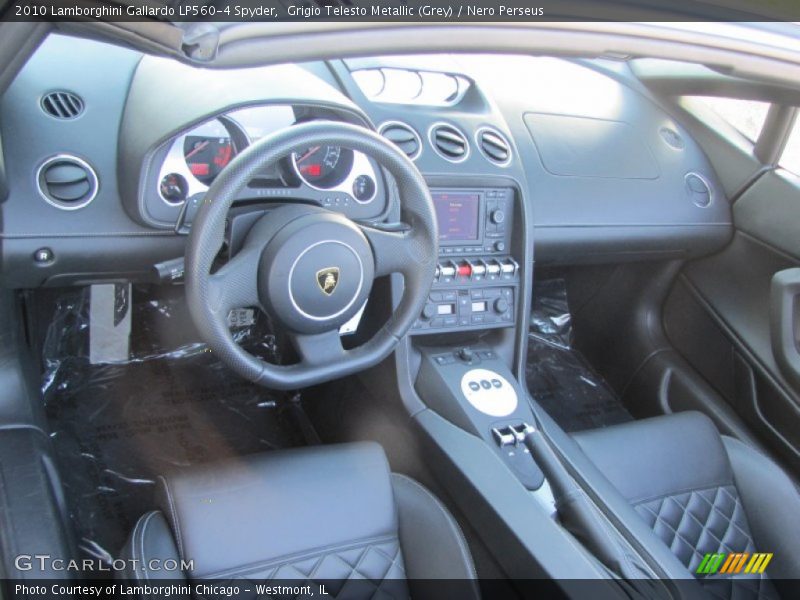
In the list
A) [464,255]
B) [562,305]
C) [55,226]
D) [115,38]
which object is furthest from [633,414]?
[115,38]

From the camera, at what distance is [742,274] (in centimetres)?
256

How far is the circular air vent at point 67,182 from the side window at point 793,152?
203 cm

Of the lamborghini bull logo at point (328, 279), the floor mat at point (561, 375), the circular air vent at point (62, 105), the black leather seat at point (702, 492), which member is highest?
the circular air vent at point (62, 105)

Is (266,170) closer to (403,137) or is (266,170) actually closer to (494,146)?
(403,137)

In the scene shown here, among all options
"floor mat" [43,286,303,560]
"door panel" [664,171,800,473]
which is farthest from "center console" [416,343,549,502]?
"door panel" [664,171,800,473]

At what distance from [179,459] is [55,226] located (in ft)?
2.86

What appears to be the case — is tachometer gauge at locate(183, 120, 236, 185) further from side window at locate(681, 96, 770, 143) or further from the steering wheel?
side window at locate(681, 96, 770, 143)

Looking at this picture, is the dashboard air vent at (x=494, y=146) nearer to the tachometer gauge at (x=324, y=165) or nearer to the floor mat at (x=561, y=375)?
the tachometer gauge at (x=324, y=165)

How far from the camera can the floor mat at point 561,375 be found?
9.03 feet

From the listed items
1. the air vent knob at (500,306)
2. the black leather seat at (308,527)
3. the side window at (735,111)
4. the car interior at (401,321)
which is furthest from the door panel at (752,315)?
the black leather seat at (308,527)

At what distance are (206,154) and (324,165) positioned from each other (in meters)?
0.25

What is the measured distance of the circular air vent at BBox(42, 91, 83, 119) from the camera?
1636 millimetres

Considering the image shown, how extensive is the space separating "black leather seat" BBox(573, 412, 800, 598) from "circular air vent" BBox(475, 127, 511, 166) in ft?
2.51

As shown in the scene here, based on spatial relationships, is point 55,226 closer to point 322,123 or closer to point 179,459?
point 322,123
